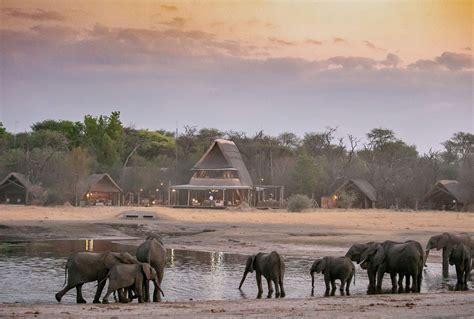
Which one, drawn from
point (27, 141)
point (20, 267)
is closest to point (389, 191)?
point (27, 141)

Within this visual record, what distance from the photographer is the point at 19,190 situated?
7794cm

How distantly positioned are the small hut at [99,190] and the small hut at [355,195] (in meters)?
23.0

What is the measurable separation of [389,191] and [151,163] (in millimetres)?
30544

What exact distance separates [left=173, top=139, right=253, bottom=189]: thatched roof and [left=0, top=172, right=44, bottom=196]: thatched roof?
46.3 feet

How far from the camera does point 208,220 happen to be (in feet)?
176

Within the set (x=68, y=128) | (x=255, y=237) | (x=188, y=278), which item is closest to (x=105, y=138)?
(x=68, y=128)

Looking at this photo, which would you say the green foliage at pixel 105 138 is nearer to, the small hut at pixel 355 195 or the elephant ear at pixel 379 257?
the small hut at pixel 355 195

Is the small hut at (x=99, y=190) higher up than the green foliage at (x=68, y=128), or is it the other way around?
the green foliage at (x=68, y=128)

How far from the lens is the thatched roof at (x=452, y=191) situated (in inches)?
2911

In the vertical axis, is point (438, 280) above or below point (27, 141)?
below

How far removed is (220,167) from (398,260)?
60504 mm

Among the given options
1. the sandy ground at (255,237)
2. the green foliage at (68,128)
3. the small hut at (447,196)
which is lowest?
the sandy ground at (255,237)

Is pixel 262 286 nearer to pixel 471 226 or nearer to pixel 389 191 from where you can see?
pixel 471 226

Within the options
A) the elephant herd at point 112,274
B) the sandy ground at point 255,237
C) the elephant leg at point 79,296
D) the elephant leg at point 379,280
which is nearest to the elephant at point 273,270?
the sandy ground at point 255,237
